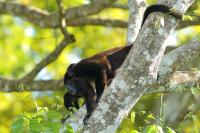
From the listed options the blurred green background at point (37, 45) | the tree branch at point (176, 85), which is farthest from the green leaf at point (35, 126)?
the blurred green background at point (37, 45)

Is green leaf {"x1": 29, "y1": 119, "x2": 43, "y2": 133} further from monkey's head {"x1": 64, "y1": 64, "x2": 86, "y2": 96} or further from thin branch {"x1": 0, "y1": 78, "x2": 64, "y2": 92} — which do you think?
thin branch {"x1": 0, "y1": 78, "x2": 64, "y2": 92}

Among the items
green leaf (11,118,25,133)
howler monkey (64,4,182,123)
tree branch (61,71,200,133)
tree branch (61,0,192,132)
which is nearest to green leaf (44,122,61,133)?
green leaf (11,118,25,133)

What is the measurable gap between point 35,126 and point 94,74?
2137 mm

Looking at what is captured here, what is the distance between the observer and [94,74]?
616 centimetres

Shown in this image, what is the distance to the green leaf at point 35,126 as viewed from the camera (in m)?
4.07

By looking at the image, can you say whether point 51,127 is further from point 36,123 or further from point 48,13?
point 48,13

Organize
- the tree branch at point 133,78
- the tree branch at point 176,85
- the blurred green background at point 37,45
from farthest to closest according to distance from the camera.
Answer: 1. the blurred green background at point 37,45
2. the tree branch at point 176,85
3. the tree branch at point 133,78

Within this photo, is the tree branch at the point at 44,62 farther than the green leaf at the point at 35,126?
Yes

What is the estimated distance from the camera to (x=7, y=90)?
29.7 feet

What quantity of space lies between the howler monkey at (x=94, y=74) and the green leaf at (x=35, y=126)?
68.7 inches

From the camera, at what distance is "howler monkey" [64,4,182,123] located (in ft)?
19.8

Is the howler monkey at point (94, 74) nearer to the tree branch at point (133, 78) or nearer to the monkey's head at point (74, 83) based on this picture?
the monkey's head at point (74, 83)

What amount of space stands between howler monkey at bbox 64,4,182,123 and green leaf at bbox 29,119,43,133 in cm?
174

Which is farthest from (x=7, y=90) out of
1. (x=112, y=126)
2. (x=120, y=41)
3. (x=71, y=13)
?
(x=120, y=41)
